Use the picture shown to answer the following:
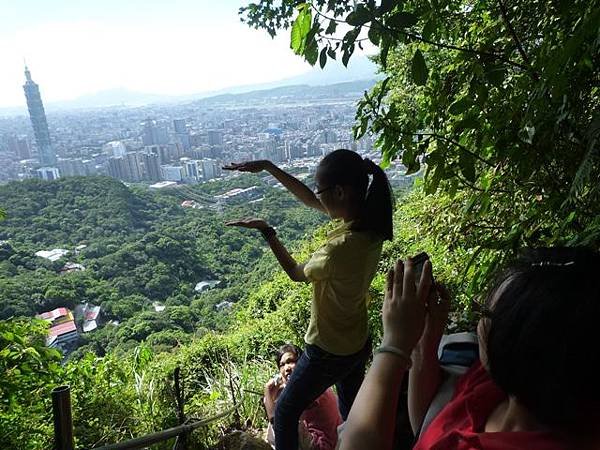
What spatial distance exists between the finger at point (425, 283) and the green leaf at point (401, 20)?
0.49 metres

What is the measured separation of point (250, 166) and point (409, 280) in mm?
1166

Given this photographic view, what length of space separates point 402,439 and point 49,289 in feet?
30.7

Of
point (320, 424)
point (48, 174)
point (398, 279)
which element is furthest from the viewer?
point (48, 174)

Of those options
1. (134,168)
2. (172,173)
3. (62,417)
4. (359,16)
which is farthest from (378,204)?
(134,168)

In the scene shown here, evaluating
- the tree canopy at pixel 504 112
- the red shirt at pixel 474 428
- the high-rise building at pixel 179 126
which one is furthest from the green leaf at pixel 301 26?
the high-rise building at pixel 179 126

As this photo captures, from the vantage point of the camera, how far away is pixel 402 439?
4.49 feet

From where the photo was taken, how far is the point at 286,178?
1917 millimetres

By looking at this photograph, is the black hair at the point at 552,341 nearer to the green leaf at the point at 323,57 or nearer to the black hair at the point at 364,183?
the green leaf at the point at 323,57

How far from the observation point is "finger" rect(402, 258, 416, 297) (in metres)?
0.78

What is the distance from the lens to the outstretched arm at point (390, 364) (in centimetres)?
69

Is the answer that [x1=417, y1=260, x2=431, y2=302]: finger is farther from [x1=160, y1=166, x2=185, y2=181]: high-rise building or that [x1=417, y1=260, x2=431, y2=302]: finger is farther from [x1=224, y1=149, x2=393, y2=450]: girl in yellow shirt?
[x1=160, y1=166, x2=185, y2=181]: high-rise building

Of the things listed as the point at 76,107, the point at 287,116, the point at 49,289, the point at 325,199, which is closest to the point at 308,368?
the point at 325,199

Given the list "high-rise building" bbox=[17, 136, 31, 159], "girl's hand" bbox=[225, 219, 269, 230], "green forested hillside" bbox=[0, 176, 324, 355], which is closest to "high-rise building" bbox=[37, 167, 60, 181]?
"green forested hillside" bbox=[0, 176, 324, 355]

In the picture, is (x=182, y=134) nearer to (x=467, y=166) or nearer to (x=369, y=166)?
(x=369, y=166)
